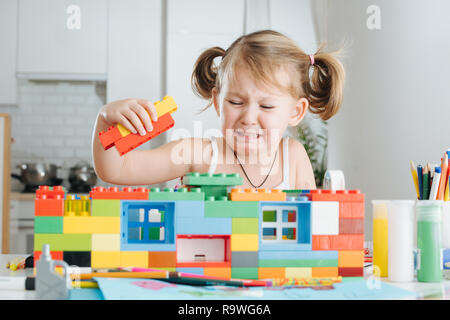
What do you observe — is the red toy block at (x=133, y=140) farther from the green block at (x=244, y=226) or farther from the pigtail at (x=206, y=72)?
the pigtail at (x=206, y=72)

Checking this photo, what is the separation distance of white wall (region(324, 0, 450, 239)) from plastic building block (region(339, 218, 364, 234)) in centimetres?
82

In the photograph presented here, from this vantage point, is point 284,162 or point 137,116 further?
point 284,162

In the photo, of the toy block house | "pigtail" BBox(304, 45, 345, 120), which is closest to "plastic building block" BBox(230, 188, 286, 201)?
the toy block house

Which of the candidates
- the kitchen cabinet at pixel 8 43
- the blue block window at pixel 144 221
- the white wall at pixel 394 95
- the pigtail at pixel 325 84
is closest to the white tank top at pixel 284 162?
the pigtail at pixel 325 84

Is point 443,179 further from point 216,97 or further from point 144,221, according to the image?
point 216,97

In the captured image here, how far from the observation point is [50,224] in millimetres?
663

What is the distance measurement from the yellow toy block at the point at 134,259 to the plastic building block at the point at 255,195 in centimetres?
14

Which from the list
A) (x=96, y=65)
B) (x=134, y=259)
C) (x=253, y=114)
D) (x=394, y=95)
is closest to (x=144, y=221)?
(x=134, y=259)

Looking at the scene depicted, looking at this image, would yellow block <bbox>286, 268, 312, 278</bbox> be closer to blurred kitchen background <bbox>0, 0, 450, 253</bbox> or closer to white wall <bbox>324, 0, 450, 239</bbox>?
white wall <bbox>324, 0, 450, 239</bbox>

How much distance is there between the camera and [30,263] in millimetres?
839

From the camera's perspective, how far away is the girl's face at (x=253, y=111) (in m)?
1.14

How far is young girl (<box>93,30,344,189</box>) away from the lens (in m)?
1.15

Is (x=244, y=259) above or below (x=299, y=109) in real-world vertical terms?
below

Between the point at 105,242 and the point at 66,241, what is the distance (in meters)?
0.05
